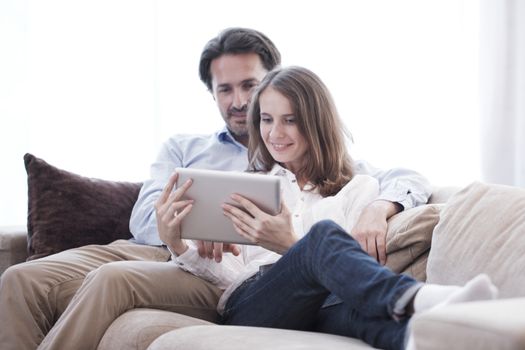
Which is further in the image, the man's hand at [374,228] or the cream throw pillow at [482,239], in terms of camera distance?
the man's hand at [374,228]

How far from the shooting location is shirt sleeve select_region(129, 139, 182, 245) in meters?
2.79

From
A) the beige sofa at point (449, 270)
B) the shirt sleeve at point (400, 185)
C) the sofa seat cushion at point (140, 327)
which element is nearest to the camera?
the beige sofa at point (449, 270)

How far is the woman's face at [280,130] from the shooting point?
2404mm

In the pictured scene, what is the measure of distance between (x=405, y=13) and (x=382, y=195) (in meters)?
1.77

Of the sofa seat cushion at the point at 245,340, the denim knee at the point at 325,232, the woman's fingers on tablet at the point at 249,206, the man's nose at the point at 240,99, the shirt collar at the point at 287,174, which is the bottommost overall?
the sofa seat cushion at the point at 245,340

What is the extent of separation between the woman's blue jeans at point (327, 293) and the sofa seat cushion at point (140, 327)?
158mm

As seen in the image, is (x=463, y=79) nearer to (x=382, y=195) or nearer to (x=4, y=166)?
(x=382, y=195)

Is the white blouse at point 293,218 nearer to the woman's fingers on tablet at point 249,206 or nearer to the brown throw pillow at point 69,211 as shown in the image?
the woman's fingers on tablet at point 249,206

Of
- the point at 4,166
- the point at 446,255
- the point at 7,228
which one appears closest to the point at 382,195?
the point at 446,255

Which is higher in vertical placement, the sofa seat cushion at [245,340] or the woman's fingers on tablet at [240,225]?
the woman's fingers on tablet at [240,225]

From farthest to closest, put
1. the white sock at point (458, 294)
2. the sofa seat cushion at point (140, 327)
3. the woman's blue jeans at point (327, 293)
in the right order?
the sofa seat cushion at point (140, 327) → the woman's blue jeans at point (327, 293) → the white sock at point (458, 294)

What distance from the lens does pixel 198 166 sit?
9.73 ft

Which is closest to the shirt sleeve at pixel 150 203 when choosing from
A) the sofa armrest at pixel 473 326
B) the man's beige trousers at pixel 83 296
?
the man's beige trousers at pixel 83 296

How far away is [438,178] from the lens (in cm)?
395
